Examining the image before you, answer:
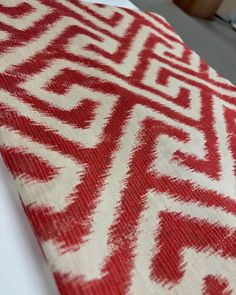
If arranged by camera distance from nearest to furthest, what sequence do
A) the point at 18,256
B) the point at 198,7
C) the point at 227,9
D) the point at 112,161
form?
the point at 18,256 → the point at 112,161 → the point at 198,7 → the point at 227,9

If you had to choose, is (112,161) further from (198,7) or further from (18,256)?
(198,7)

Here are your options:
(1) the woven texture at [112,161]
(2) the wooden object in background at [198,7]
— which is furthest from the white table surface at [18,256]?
(2) the wooden object in background at [198,7]

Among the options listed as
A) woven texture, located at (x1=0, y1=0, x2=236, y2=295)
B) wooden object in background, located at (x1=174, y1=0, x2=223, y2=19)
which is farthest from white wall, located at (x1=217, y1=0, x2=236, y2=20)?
woven texture, located at (x1=0, y1=0, x2=236, y2=295)

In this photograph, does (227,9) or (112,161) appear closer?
(112,161)

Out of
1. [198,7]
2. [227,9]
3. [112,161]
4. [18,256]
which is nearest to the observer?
[18,256]

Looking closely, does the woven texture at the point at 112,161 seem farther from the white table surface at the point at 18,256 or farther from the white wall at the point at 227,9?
the white wall at the point at 227,9

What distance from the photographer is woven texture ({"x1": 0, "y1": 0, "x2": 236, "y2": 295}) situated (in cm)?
44

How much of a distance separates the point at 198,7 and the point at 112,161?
2757mm

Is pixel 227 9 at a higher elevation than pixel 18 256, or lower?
higher

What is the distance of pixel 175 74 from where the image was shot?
985 millimetres

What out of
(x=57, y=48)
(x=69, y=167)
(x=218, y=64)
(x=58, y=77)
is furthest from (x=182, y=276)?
(x=218, y=64)

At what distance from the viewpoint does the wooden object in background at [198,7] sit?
9.77ft

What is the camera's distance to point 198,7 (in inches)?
117

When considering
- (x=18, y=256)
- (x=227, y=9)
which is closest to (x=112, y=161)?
(x=18, y=256)
